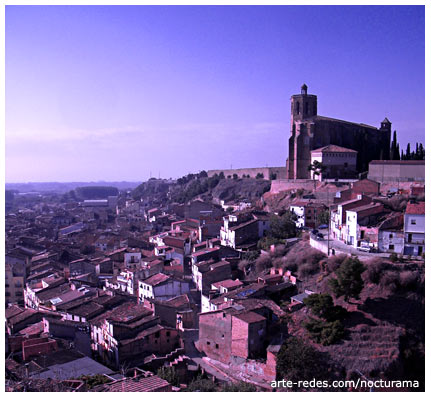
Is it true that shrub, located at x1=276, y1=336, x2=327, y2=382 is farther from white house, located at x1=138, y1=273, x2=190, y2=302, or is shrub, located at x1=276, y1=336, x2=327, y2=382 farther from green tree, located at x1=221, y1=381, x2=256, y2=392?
white house, located at x1=138, y1=273, x2=190, y2=302

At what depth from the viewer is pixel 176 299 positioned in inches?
579

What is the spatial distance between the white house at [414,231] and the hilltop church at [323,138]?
13.7 meters

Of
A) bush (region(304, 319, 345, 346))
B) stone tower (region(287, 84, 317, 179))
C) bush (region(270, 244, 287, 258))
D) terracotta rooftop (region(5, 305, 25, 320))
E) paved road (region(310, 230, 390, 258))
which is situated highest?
stone tower (region(287, 84, 317, 179))

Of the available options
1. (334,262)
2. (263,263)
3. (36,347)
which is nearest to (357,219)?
(334,262)

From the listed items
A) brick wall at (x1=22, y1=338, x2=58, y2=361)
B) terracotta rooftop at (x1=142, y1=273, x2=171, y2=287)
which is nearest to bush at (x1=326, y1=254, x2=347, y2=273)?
terracotta rooftop at (x1=142, y1=273, x2=171, y2=287)

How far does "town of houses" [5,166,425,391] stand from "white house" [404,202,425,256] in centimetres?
3

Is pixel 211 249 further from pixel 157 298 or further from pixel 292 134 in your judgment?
pixel 292 134

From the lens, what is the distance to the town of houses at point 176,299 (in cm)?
1086

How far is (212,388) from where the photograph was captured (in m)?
9.45

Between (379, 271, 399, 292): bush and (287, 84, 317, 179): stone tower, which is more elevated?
(287, 84, 317, 179): stone tower

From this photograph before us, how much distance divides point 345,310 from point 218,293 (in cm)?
429

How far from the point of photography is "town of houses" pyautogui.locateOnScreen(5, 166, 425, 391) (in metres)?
10.9

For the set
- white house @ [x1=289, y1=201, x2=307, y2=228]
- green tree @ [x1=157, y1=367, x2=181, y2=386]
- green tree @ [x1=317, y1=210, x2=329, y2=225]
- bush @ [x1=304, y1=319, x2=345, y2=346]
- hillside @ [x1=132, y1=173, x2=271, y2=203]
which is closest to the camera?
green tree @ [x1=157, y1=367, x2=181, y2=386]

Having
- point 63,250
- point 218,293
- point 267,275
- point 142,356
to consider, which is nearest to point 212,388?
point 142,356
